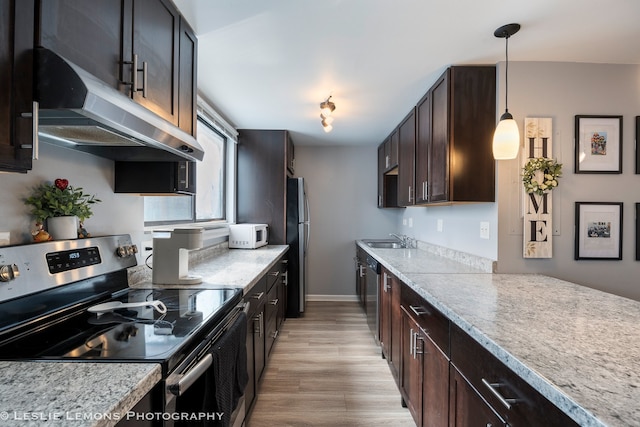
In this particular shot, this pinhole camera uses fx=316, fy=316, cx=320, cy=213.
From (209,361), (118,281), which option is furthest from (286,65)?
(209,361)

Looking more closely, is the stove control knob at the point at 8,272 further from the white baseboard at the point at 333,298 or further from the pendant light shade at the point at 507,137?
the white baseboard at the point at 333,298

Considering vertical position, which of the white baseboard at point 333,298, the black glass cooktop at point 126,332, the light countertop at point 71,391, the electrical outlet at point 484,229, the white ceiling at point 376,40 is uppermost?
the white ceiling at point 376,40

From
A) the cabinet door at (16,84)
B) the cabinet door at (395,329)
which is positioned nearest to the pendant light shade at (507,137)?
the cabinet door at (395,329)

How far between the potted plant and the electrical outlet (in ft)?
7.45

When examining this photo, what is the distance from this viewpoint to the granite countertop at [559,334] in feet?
2.18

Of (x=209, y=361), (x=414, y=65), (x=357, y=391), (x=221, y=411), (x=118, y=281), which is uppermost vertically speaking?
(x=414, y=65)

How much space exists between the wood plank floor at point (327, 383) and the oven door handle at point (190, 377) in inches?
44.7

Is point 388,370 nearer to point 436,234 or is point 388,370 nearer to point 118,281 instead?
point 436,234

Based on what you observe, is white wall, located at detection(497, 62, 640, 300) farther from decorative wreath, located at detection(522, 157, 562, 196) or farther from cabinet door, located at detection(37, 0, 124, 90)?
cabinet door, located at detection(37, 0, 124, 90)

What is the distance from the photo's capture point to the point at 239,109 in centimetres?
307

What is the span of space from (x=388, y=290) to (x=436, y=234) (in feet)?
2.96

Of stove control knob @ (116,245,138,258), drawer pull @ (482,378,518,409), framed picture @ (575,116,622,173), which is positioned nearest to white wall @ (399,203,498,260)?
framed picture @ (575,116,622,173)

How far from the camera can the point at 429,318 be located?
157cm

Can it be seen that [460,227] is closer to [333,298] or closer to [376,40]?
[376,40]
